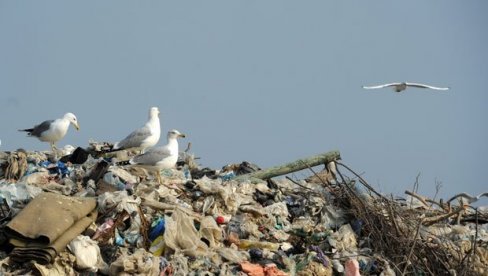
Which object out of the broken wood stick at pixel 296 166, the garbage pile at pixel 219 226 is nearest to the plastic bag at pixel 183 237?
the garbage pile at pixel 219 226

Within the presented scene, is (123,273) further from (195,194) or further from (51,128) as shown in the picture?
(51,128)

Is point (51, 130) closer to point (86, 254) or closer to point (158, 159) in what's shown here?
point (158, 159)

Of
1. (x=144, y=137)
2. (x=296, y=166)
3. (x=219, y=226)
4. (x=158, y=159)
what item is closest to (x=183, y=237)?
(x=219, y=226)

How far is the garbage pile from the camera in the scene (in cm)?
732

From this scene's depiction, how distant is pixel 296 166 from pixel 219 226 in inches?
106

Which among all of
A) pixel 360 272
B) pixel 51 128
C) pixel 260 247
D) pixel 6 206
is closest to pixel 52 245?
pixel 6 206

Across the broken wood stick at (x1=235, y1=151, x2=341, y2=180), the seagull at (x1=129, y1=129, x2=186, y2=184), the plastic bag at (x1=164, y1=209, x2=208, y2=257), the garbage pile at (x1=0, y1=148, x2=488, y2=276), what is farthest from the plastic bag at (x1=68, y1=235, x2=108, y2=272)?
the broken wood stick at (x1=235, y1=151, x2=341, y2=180)

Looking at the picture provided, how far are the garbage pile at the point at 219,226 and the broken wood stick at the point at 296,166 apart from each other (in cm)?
2

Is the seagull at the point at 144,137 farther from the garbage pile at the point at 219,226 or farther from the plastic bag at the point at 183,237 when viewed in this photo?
the plastic bag at the point at 183,237

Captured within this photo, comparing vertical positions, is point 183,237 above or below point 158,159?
below

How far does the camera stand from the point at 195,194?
938 cm

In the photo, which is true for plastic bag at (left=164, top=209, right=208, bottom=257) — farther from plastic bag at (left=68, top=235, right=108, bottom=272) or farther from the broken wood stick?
the broken wood stick

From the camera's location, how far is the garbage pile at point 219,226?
7.32 m

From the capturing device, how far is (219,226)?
8633 millimetres
